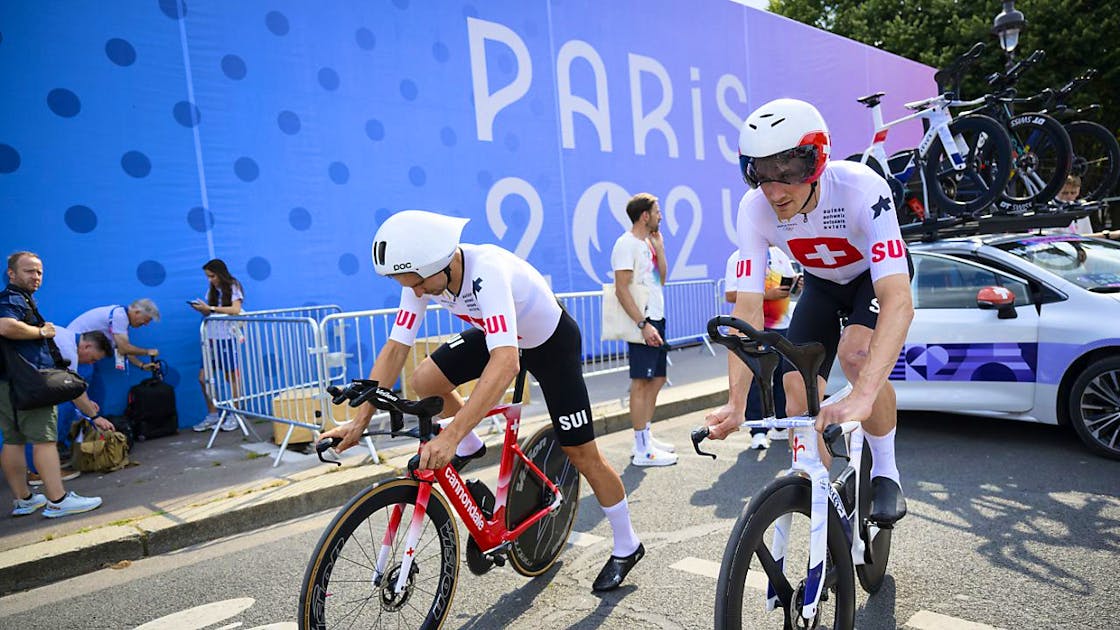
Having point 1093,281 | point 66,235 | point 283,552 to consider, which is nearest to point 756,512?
point 283,552

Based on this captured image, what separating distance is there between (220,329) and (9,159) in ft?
8.11

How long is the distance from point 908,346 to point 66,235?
796 centimetres

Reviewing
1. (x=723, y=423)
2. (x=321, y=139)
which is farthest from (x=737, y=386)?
(x=321, y=139)

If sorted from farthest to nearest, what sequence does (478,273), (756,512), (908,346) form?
(908,346)
(478,273)
(756,512)

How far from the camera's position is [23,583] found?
421cm

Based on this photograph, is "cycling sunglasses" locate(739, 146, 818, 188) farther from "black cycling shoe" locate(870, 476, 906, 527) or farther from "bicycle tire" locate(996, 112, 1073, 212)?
"bicycle tire" locate(996, 112, 1073, 212)

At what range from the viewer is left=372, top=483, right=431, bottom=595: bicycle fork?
2768 millimetres

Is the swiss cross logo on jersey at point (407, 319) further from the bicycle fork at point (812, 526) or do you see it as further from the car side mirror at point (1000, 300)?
the car side mirror at point (1000, 300)

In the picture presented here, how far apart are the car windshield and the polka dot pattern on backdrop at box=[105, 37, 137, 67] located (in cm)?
847

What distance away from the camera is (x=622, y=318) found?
6527mm

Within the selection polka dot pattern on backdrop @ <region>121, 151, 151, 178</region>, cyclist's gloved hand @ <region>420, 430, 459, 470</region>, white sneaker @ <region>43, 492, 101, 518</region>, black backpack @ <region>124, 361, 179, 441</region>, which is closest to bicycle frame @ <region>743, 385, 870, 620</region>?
cyclist's gloved hand @ <region>420, 430, 459, 470</region>

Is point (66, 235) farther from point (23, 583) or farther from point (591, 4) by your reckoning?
point (591, 4)

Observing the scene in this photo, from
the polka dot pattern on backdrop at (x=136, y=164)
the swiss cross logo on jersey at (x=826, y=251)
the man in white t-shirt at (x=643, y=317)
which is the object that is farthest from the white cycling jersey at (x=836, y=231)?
the polka dot pattern on backdrop at (x=136, y=164)

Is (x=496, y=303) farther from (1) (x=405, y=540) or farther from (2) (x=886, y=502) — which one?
(2) (x=886, y=502)
